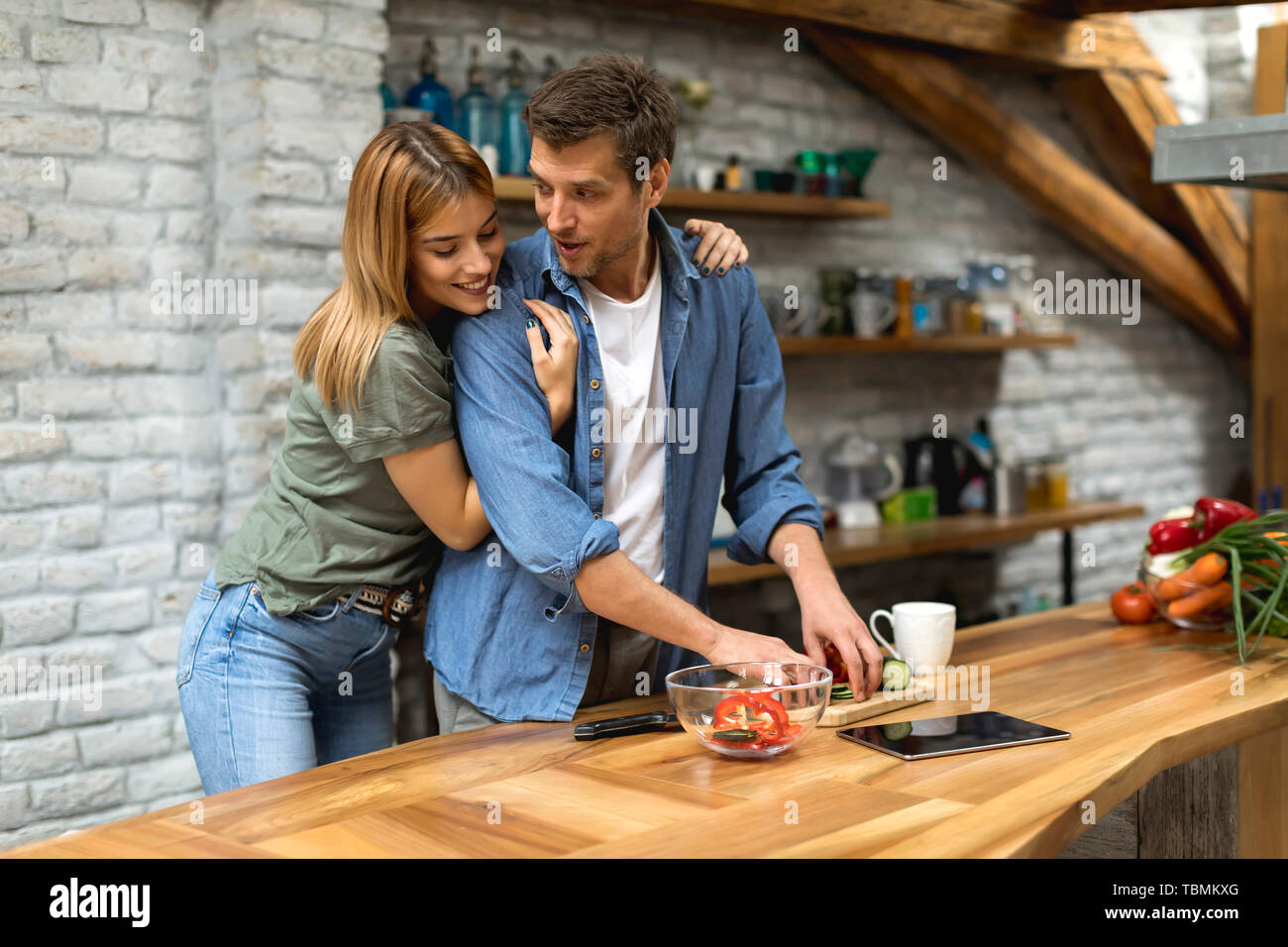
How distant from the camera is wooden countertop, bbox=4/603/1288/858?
125 centimetres

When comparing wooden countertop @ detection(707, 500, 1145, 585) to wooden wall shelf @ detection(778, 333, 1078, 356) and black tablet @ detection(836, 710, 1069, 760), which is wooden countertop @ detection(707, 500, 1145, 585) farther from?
black tablet @ detection(836, 710, 1069, 760)

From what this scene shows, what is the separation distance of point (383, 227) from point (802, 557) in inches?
32.2

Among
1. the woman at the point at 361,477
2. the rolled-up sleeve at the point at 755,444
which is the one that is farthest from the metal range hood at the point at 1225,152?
the woman at the point at 361,477

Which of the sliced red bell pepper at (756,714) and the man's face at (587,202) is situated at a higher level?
the man's face at (587,202)

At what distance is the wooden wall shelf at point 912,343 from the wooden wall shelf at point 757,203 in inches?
17.0

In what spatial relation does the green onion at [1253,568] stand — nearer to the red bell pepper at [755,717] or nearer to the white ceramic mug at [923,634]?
the white ceramic mug at [923,634]

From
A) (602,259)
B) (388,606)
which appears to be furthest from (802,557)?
(388,606)

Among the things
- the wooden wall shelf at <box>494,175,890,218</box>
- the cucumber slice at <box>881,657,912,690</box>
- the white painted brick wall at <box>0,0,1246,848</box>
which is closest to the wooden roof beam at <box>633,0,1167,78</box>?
the wooden wall shelf at <box>494,175,890,218</box>

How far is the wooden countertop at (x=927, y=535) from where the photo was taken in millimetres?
3775

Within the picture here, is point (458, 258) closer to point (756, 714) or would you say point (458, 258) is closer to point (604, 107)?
point (604, 107)

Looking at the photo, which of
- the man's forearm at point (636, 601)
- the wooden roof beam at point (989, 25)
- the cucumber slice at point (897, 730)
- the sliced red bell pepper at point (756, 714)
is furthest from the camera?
the wooden roof beam at point (989, 25)

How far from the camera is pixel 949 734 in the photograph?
1.60m

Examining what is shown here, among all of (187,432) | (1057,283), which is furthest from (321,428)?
(1057,283)

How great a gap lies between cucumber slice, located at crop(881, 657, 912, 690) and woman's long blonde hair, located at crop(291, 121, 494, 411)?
0.88 metres
